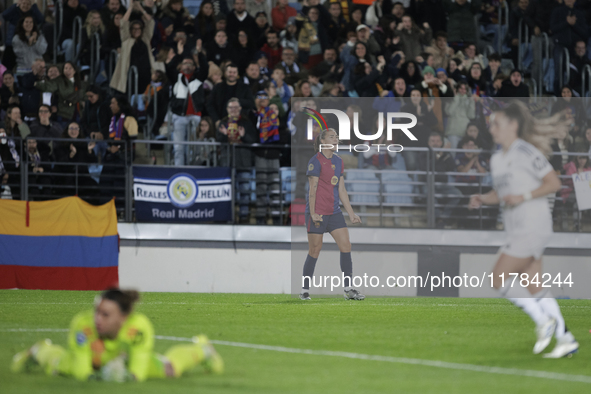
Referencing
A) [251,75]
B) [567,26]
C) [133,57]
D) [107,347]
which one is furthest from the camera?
[567,26]

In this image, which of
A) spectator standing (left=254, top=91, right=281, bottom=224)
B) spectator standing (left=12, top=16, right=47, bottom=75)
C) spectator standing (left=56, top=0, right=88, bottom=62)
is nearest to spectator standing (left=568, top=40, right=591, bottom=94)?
spectator standing (left=254, top=91, right=281, bottom=224)

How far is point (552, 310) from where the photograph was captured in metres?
6.57

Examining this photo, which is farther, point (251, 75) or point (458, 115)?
point (251, 75)

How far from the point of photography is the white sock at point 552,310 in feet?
21.4

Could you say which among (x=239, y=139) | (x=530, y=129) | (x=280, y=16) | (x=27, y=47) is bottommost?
(x=530, y=129)

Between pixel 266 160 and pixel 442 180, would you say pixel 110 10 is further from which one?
pixel 442 180

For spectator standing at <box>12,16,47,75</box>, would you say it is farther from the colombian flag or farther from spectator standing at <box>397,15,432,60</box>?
spectator standing at <box>397,15,432,60</box>

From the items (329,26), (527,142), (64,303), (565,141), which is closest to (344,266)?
(64,303)

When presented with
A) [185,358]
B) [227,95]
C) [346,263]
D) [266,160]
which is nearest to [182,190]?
[266,160]

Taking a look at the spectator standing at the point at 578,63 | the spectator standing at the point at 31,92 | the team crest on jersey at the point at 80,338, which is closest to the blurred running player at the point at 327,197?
the team crest on jersey at the point at 80,338

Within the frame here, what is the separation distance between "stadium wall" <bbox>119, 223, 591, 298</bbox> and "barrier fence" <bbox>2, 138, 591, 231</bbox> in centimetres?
31

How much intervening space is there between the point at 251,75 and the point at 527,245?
11.3 meters

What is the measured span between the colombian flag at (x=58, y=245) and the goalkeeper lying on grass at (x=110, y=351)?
9991 millimetres

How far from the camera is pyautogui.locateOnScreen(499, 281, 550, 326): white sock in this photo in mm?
6578
